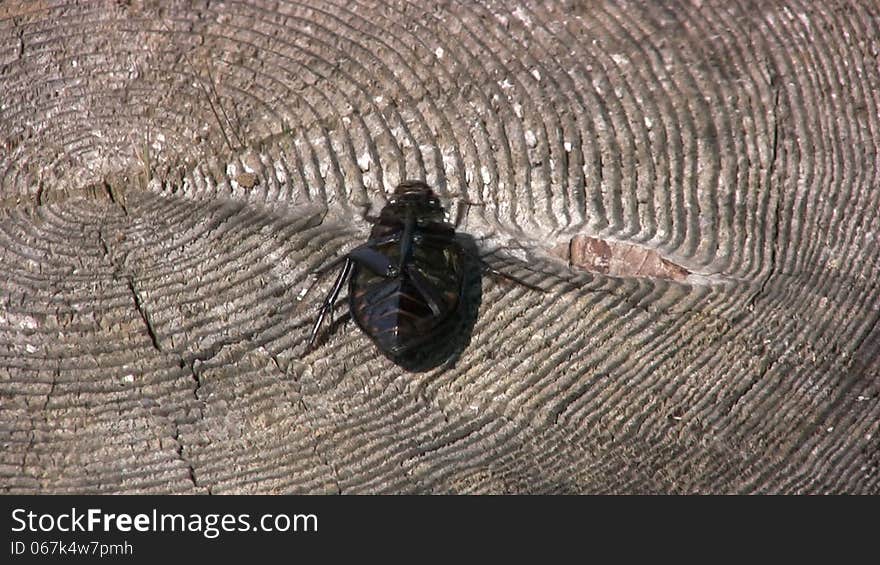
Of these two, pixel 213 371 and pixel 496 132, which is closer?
pixel 213 371

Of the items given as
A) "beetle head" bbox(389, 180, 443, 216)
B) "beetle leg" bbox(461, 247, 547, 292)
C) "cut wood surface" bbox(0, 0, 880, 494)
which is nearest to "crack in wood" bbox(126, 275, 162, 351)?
"cut wood surface" bbox(0, 0, 880, 494)

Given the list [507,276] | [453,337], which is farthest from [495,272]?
[453,337]

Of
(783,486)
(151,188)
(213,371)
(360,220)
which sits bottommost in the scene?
(783,486)

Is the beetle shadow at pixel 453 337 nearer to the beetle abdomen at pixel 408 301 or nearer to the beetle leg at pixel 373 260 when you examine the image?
the beetle abdomen at pixel 408 301

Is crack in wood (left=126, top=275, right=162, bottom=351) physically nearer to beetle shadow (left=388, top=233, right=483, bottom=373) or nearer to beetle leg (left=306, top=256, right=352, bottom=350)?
beetle leg (left=306, top=256, right=352, bottom=350)

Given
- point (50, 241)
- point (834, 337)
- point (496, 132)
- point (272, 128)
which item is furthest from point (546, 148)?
point (50, 241)

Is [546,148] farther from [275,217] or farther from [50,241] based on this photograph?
[50,241]
